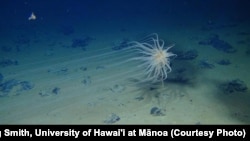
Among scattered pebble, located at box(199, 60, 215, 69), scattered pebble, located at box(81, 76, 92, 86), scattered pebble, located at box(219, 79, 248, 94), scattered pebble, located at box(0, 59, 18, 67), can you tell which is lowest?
scattered pebble, located at box(219, 79, 248, 94)

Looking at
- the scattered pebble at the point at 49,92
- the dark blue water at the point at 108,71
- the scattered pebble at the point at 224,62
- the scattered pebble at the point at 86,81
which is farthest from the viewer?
the scattered pebble at the point at 224,62

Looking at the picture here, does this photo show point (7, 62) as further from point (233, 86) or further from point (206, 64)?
point (233, 86)

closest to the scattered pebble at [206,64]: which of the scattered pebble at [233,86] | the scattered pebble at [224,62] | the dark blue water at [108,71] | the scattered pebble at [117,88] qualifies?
the dark blue water at [108,71]

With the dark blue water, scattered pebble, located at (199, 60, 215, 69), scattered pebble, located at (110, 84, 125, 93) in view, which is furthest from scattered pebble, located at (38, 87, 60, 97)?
scattered pebble, located at (199, 60, 215, 69)

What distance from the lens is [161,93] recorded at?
950 cm

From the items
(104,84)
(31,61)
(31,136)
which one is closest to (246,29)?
(104,84)

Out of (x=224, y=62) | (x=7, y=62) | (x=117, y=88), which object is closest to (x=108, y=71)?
(x=117, y=88)

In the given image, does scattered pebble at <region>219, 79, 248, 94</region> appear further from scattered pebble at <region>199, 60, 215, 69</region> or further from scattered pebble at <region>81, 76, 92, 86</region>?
scattered pebble at <region>81, 76, 92, 86</region>

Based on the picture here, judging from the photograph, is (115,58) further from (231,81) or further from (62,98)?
(231,81)

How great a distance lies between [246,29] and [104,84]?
1292 cm

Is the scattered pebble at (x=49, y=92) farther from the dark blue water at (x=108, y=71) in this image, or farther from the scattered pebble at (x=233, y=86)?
the scattered pebble at (x=233, y=86)

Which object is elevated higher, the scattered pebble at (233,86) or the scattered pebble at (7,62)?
the scattered pebble at (7,62)

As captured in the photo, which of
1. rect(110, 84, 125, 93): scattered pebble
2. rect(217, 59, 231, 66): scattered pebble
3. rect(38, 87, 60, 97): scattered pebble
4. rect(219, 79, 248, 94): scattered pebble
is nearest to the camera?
rect(219, 79, 248, 94): scattered pebble

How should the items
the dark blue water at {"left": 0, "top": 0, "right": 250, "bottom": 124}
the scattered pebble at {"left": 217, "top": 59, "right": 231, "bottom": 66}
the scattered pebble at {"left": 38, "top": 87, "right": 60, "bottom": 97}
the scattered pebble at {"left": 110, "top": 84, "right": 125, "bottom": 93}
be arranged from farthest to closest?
the scattered pebble at {"left": 217, "top": 59, "right": 231, "bottom": 66} < the scattered pebble at {"left": 38, "top": 87, "right": 60, "bottom": 97} < the scattered pebble at {"left": 110, "top": 84, "right": 125, "bottom": 93} < the dark blue water at {"left": 0, "top": 0, "right": 250, "bottom": 124}
